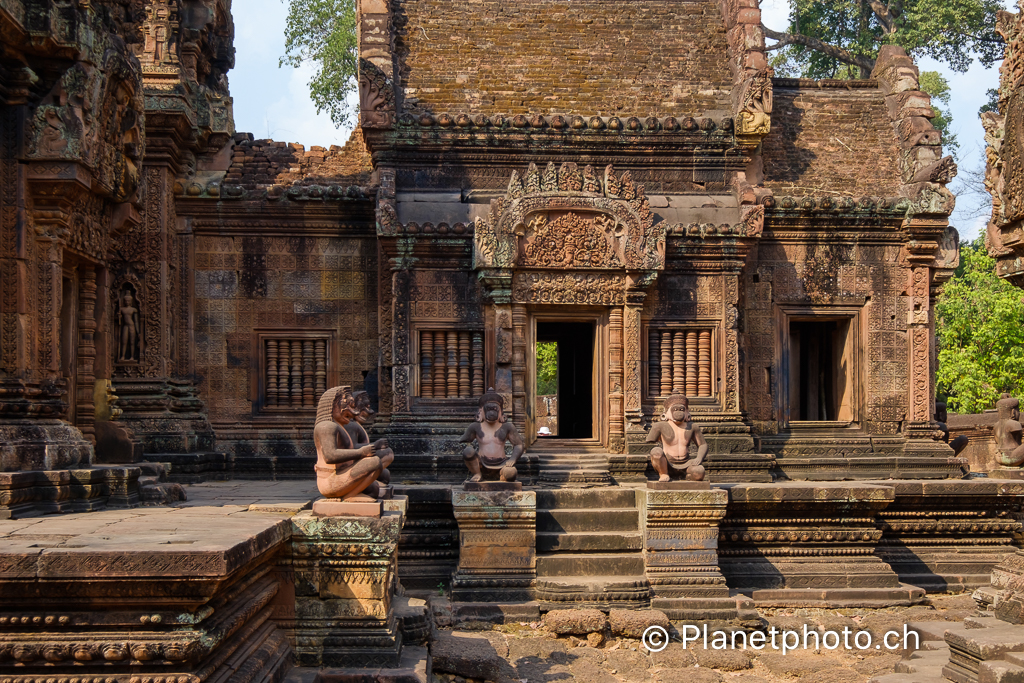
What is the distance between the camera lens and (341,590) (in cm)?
579

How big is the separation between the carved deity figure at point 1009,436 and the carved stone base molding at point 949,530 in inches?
35.6

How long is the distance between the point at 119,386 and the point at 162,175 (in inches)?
106

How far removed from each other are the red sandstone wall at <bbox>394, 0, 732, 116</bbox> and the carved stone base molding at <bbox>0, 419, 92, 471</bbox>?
22.1 ft

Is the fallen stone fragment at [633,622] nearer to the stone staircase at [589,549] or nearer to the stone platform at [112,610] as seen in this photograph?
the stone staircase at [589,549]

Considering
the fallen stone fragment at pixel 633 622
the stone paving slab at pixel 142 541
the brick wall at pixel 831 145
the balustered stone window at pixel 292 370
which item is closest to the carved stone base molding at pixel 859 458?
the brick wall at pixel 831 145

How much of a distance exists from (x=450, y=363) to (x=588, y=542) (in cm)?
304

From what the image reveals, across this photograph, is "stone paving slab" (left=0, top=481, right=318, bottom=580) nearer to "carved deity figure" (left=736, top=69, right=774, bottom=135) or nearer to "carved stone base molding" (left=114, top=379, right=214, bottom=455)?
"carved stone base molding" (left=114, top=379, right=214, bottom=455)

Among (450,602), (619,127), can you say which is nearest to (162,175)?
(619,127)

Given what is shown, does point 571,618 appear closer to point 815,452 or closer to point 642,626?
point 642,626

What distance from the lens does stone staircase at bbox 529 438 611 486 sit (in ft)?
34.7

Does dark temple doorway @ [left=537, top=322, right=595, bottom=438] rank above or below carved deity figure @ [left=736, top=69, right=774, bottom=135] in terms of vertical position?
below

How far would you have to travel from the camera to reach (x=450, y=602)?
8930 mm

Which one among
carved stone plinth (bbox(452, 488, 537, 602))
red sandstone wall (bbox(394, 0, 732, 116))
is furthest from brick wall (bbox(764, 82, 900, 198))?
carved stone plinth (bbox(452, 488, 537, 602))

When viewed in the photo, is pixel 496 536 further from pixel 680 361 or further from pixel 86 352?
pixel 86 352
